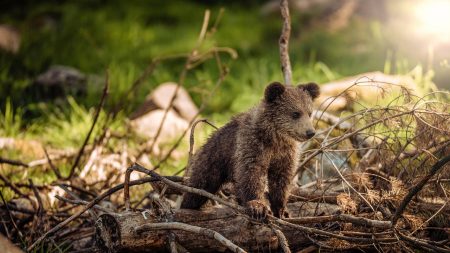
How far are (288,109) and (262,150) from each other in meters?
0.32

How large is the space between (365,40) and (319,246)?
22.3ft

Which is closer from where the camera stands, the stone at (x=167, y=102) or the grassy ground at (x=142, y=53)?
the grassy ground at (x=142, y=53)

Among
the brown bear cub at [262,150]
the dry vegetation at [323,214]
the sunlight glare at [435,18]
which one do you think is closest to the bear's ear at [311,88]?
the brown bear cub at [262,150]

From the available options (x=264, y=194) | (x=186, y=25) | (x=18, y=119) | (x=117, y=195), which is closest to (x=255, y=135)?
(x=264, y=194)

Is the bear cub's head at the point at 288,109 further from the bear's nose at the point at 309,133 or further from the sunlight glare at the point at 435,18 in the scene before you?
the sunlight glare at the point at 435,18

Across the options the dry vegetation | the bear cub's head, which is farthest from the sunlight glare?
the bear cub's head

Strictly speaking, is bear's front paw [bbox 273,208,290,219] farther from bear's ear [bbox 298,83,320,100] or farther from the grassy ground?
the grassy ground

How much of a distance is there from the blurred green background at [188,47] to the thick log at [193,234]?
10.6 feet

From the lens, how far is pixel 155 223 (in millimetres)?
3943

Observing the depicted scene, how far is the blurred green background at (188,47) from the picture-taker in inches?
324

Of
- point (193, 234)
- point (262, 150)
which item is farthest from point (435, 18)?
point (193, 234)

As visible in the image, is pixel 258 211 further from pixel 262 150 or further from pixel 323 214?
pixel 323 214

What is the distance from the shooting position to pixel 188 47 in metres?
9.94

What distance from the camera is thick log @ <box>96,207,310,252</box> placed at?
405 cm
